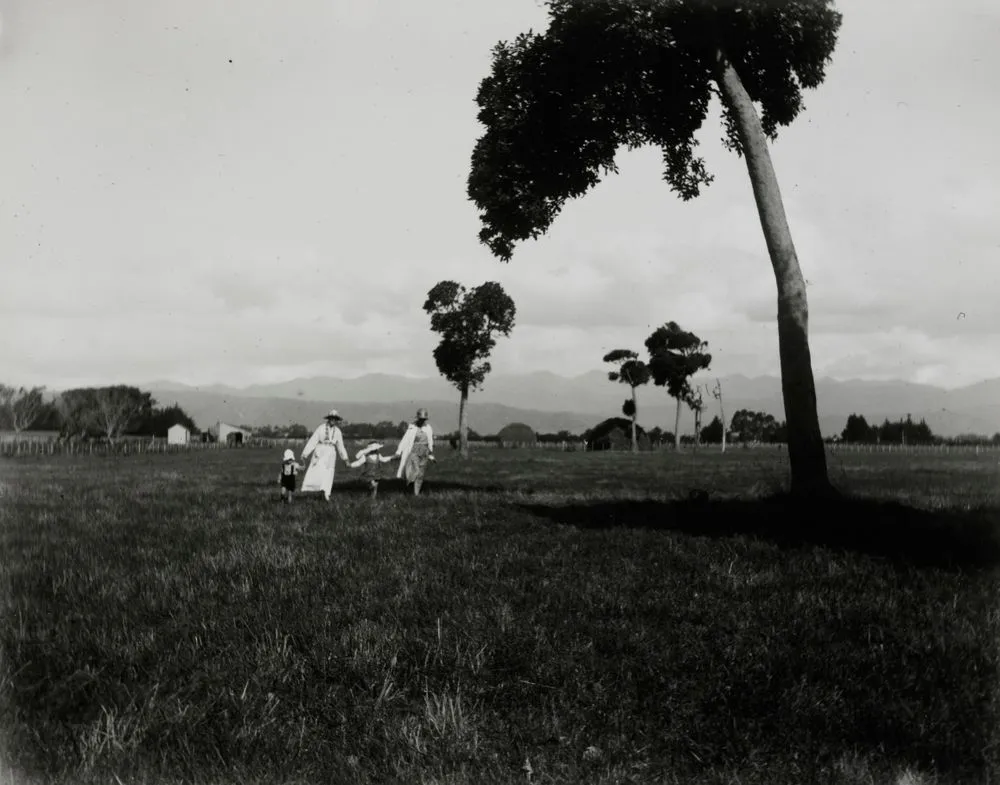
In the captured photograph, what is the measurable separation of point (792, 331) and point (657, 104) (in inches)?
238

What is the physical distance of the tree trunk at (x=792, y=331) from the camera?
10617 mm

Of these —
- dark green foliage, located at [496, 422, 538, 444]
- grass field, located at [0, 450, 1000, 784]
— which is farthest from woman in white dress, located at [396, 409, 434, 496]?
dark green foliage, located at [496, 422, 538, 444]

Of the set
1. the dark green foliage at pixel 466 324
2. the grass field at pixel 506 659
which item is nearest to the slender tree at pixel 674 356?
the dark green foliage at pixel 466 324

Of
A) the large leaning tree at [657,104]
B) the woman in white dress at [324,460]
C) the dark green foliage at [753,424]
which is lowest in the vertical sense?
the woman in white dress at [324,460]

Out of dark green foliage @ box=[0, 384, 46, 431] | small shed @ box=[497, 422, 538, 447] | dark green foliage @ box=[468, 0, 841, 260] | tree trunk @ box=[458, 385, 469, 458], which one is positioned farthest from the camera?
small shed @ box=[497, 422, 538, 447]

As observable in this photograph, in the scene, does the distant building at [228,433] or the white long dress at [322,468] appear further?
the distant building at [228,433]

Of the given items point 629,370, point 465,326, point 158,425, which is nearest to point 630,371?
point 629,370

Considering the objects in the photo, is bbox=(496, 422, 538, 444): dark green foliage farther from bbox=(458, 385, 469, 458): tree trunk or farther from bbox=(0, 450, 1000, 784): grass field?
bbox=(0, 450, 1000, 784): grass field

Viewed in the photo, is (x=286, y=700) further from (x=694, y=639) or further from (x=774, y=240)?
(x=774, y=240)

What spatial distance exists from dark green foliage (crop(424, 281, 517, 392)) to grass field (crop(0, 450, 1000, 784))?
39.1 meters

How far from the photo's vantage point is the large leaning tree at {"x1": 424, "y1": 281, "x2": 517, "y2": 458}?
46469 mm

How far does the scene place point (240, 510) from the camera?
11.5 metres

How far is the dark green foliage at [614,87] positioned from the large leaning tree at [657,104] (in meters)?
0.02

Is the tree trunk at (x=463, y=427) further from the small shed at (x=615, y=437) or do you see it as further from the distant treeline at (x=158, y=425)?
the small shed at (x=615, y=437)
